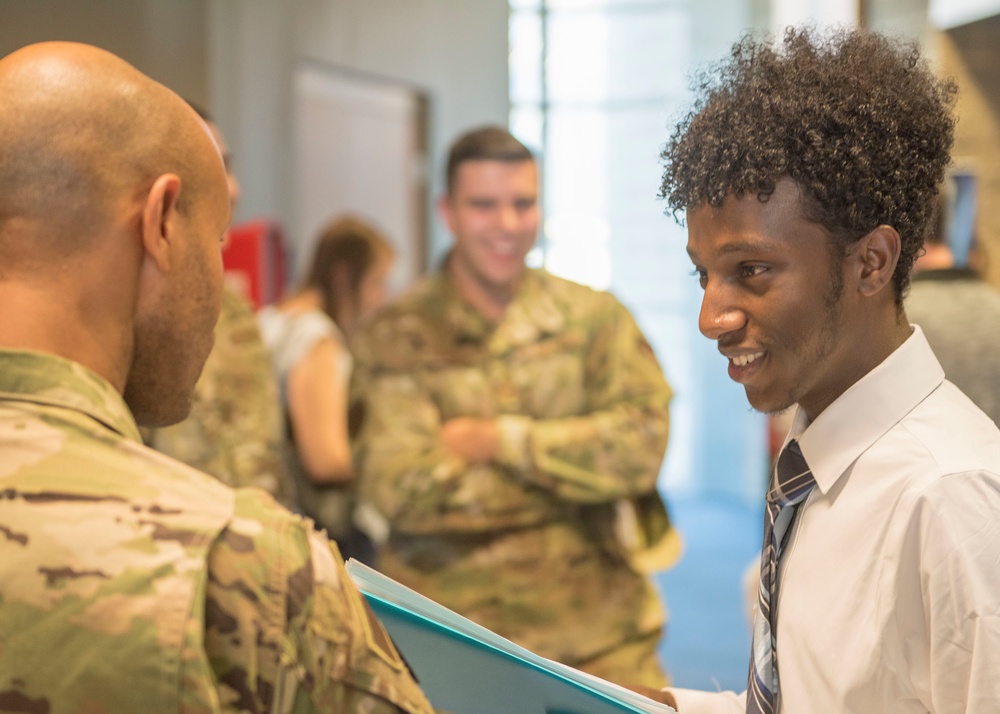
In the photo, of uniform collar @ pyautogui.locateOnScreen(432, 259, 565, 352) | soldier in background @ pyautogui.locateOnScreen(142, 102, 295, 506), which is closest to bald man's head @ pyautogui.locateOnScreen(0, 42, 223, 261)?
soldier in background @ pyautogui.locateOnScreen(142, 102, 295, 506)

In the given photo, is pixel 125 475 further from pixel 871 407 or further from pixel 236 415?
pixel 236 415

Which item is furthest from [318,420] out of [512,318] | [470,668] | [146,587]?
[146,587]

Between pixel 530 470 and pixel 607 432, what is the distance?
22 cm

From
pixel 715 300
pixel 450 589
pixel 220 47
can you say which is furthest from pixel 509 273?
pixel 220 47

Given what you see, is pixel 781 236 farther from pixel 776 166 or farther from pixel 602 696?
pixel 602 696

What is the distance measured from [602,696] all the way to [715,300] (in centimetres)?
47

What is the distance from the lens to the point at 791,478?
4.06 feet

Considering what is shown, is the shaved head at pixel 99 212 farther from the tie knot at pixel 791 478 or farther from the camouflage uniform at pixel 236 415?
the camouflage uniform at pixel 236 415

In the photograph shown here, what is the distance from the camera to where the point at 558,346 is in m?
2.71

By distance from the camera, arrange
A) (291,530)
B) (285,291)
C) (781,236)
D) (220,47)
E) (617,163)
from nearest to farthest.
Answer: (291,530), (781,236), (220,47), (285,291), (617,163)

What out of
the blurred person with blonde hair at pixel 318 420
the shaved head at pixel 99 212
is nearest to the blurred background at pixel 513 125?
the blurred person with blonde hair at pixel 318 420

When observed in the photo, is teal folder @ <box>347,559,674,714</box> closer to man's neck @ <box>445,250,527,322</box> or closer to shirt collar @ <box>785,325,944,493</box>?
shirt collar @ <box>785,325,944,493</box>

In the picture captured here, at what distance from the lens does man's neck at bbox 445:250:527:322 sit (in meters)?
2.83

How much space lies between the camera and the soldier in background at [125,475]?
0.83 metres
